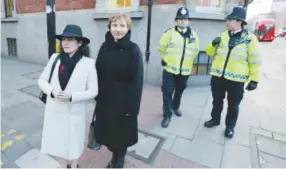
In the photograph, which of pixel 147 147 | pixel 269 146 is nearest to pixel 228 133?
pixel 269 146

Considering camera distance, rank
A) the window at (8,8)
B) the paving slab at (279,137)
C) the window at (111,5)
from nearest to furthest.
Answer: the paving slab at (279,137) < the window at (111,5) < the window at (8,8)

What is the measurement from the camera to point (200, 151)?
127 inches

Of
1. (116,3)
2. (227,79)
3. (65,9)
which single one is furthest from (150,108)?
(65,9)

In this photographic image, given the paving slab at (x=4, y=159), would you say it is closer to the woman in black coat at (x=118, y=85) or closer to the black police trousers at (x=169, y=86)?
the woman in black coat at (x=118, y=85)

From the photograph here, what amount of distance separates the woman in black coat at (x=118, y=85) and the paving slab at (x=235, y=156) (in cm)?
137

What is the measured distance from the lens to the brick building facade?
18.8ft

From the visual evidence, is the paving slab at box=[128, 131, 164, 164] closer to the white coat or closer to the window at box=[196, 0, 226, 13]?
the white coat

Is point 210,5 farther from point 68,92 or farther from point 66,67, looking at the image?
point 68,92

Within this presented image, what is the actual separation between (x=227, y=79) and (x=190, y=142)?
1060 millimetres

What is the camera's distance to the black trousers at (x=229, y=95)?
10.9 feet

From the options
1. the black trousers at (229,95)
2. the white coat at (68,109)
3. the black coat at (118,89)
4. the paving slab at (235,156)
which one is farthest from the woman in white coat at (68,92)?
the black trousers at (229,95)

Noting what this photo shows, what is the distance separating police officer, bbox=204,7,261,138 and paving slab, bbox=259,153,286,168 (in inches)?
21.6

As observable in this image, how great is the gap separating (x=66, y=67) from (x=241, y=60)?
90.3 inches

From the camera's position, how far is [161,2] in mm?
5641
